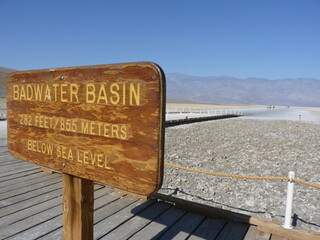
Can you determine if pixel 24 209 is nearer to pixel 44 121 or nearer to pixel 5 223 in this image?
pixel 5 223

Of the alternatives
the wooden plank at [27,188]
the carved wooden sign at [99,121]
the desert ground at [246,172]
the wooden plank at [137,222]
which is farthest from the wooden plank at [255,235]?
the wooden plank at [27,188]

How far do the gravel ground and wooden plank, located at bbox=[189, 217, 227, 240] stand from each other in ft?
6.38

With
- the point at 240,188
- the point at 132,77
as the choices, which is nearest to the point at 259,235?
the point at 132,77

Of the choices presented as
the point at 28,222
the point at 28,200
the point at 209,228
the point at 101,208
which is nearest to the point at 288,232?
the point at 209,228

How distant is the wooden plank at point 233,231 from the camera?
10.3 ft

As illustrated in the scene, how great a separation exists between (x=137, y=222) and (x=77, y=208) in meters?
1.55

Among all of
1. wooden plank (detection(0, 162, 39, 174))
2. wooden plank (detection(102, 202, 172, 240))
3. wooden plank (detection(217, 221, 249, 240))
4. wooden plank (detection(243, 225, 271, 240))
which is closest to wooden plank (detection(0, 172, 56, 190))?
wooden plank (detection(0, 162, 39, 174))

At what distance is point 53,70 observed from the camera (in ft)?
6.72

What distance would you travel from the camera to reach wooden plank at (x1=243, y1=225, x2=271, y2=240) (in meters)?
3.10

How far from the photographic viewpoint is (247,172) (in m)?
9.91

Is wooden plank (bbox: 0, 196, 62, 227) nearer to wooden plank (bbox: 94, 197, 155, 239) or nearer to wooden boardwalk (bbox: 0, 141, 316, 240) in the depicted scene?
wooden boardwalk (bbox: 0, 141, 316, 240)

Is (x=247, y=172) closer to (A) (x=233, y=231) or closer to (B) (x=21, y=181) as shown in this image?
(A) (x=233, y=231)

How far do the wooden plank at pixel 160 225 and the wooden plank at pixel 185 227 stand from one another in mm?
65

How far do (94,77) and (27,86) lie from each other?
82cm
